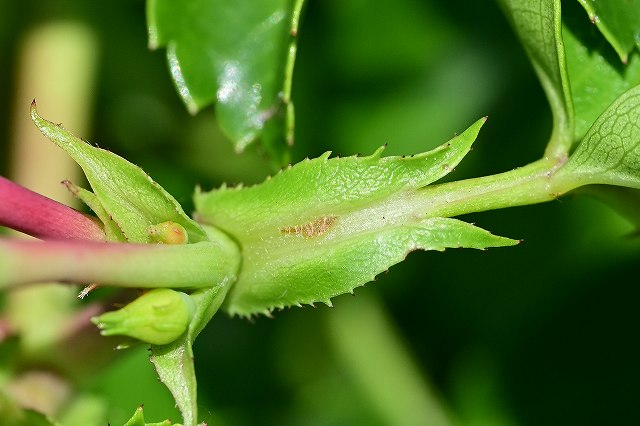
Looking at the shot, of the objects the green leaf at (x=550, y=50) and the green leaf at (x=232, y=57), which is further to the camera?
the green leaf at (x=232, y=57)

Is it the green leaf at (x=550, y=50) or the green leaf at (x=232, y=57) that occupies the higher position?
the green leaf at (x=232, y=57)

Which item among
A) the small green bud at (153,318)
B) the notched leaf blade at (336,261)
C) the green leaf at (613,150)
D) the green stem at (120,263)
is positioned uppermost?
the green stem at (120,263)

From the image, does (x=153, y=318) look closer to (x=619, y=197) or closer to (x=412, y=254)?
(x=619, y=197)

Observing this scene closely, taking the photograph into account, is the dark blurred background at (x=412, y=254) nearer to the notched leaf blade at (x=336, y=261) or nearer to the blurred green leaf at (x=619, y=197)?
the blurred green leaf at (x=619, y=197)

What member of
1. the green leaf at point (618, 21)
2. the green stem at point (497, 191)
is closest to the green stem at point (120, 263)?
the green stem at point (497, 191)

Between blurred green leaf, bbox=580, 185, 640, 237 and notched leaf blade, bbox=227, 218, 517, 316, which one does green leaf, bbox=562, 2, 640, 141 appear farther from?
notched leaf blade, bbox=227, 218, 517, 316

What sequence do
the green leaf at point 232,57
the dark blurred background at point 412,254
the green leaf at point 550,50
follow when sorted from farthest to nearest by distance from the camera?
the dark blurred background at point 412,254, the green leaf at point 232,57, the green leaf at point 550,50

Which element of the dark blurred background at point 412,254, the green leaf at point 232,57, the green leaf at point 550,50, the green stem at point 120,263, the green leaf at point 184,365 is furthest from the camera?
the dark blurred background at point 412,254
